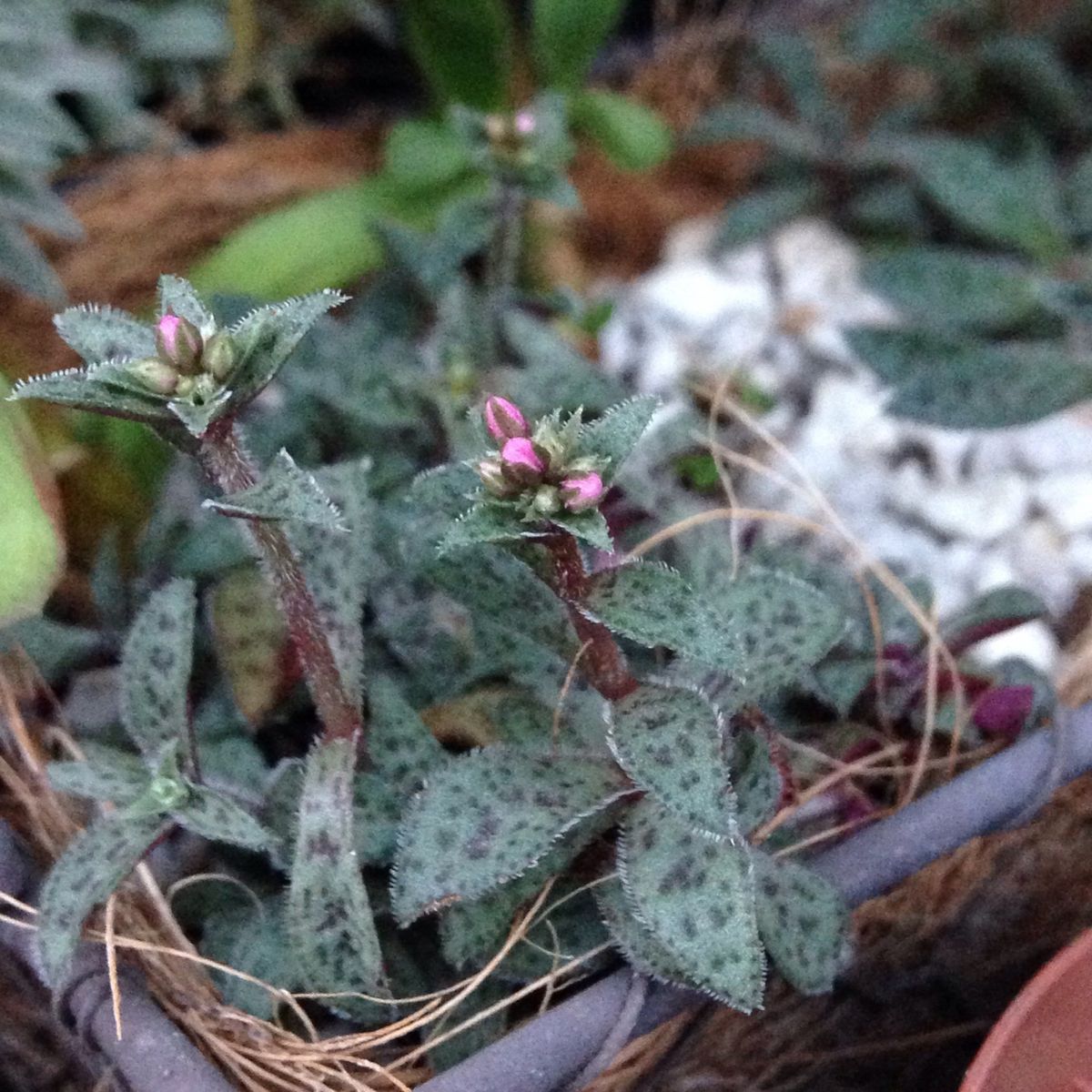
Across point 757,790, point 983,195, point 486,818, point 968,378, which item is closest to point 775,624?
point 757,790

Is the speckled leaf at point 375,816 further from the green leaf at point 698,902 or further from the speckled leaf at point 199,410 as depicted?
the speckled leaf at point 199,410

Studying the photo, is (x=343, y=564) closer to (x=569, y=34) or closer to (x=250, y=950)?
(x=250, y=950)

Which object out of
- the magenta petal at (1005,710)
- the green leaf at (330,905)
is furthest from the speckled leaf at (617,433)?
the magenta petal at (1005,710)

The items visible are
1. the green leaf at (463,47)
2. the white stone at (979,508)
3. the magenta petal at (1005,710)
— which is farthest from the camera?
the green leaf at (463,47)

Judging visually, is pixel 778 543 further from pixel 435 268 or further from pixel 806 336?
pixel 806 336

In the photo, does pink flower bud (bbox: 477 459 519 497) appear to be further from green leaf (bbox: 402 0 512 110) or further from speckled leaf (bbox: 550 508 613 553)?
green leaf (bbox: 402 0 512 110)

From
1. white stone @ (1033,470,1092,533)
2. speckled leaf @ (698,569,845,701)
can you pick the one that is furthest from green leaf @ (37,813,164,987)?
white stone @ (1033,470,1092,533)
